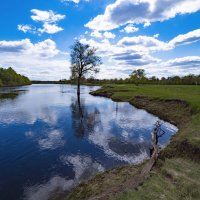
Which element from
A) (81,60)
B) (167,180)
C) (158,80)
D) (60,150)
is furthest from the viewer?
(158,80)

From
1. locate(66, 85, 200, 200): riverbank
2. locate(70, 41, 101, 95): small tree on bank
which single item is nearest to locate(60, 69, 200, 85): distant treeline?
locate(70, 41, 101, 95): small tree on bank

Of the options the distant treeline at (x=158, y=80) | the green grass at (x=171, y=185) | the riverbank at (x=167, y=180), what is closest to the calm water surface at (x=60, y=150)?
the riverbank at (x=167, y=180)

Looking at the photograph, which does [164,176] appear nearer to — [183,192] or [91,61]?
[183,192]

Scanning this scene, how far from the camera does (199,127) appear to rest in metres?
18.1

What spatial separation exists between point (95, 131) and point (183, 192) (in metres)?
14.4

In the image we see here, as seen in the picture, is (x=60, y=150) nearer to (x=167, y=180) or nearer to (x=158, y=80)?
(x=167, y=180)

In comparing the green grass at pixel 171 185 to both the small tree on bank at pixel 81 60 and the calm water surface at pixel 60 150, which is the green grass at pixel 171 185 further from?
the small tree on bank at pixel 81 60

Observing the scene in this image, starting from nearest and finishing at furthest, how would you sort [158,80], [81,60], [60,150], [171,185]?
1. [171,185]
2. [60,150]
3. [81,60]
4. [158,80]

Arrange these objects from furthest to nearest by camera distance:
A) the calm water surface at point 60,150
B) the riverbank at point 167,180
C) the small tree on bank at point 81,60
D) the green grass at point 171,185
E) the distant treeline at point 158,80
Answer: the distant treeline at point 158,80 → the small tree on bank at point 81,60 → the calm water surface at point 60,150 → the riverbank at point 167,180 → the green grass at point 171,185

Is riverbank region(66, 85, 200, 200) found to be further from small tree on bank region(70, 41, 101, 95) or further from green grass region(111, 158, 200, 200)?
small tree on bank region(70, 41, 101, 95)

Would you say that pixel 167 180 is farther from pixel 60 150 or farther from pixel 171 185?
pixel 60 150

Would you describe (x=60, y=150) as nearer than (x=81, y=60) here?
Yes

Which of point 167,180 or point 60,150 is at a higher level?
point 167,180

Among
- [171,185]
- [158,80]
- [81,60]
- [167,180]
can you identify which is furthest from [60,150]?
[158,80]
